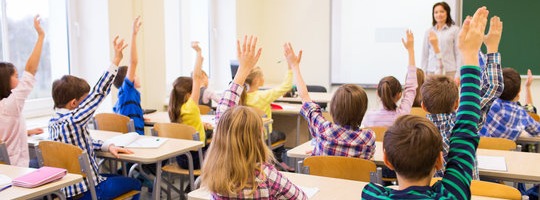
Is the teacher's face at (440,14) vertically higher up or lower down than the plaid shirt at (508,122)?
higher up

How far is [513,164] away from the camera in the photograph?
2.72 meters

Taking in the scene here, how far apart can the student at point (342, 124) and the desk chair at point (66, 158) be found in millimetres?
1235

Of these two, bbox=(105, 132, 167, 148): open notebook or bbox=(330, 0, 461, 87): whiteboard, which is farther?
bbox=(330, 0, 461, 87): whiteboard

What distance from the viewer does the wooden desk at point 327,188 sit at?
2.16 meters

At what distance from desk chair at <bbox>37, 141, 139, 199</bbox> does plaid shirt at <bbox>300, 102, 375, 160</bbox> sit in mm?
1235

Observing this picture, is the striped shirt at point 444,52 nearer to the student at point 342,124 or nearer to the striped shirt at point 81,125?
the student at point 342,124

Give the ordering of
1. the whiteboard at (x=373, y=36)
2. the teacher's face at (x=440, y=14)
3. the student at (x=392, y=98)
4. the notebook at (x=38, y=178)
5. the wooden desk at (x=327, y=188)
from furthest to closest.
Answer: the whiteboard at (x=373, y=36)
the teacher's face at (x=440, y=14)
the student at (x=392, y=98)
the notebook at (x=38, y=178)
the wooden desk at (x=327, y=188)

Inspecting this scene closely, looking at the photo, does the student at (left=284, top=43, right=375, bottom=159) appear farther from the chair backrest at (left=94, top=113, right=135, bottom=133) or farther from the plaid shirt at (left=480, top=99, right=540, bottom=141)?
the chair backrest at (left=94, top=113, right=135, bottom=133)

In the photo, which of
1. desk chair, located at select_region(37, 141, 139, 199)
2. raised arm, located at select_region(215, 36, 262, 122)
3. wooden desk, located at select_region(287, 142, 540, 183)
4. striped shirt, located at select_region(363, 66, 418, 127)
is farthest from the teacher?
desk chair, located at select_region(37, 141, 139, 199)

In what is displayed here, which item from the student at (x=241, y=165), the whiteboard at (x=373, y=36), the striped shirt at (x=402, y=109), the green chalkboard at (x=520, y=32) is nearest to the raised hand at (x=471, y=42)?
the student at (x=241, y=165)

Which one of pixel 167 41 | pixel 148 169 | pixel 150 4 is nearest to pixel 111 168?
pixel 148 169

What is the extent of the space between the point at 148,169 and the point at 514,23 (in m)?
4.80

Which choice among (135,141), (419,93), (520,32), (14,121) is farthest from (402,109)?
(520,32)

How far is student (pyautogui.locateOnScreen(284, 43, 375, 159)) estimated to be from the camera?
264 cm
